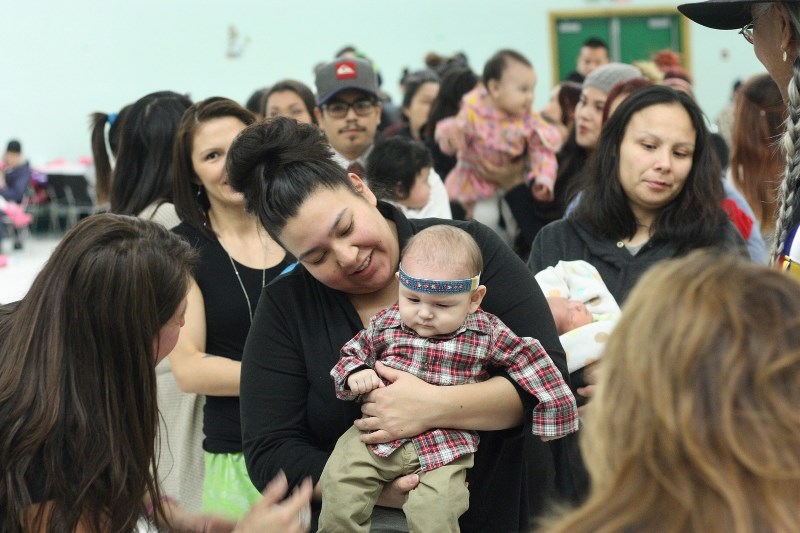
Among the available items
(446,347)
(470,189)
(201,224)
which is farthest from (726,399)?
(470,189)

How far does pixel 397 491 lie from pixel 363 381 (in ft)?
0.77

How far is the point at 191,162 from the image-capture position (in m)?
3.04

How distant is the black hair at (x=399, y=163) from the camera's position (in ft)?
13.2

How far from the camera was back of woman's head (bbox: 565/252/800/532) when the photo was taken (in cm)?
101

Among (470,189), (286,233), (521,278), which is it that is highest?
(286,233)

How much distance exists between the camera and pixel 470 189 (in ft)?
14.8

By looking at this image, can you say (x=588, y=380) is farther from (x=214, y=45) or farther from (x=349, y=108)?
(x=214, y=45)

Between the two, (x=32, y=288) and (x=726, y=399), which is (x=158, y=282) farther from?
(x=726, y=399)

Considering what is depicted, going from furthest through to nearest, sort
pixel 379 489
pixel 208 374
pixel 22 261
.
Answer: pixel 22 261 < pixel 208 374 < pixel 379 489

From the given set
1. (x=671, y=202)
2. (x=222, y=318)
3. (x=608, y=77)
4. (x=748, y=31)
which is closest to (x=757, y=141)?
(x=608, y=77)

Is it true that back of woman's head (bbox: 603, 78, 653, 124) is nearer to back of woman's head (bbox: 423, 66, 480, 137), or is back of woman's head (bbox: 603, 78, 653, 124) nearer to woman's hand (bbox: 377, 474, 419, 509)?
back of woman's head (bbox: 423, 66, 480, 137)

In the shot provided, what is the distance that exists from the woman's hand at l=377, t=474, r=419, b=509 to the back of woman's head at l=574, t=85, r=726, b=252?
129 cm

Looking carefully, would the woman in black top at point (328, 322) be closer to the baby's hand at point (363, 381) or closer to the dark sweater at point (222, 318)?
the baby's hand at point (363, 381)

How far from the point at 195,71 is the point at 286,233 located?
13331 mm
